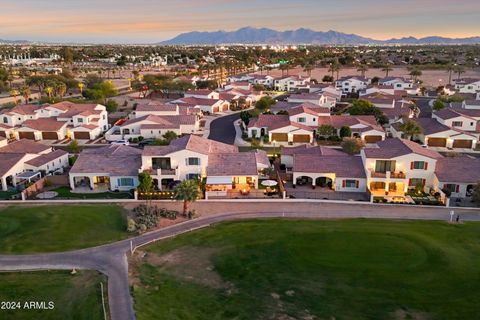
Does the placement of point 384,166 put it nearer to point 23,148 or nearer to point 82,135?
point 23,148

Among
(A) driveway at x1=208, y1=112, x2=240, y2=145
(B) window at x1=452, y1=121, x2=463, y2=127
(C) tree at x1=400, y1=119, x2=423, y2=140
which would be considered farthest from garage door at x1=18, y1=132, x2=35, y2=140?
(B) window at x1=452, y1=121, x2=463, y2=127

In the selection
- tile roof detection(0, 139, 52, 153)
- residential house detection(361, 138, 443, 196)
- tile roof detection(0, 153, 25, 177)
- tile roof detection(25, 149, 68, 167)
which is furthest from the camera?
tile roof detection(0, 139, 52, 153)

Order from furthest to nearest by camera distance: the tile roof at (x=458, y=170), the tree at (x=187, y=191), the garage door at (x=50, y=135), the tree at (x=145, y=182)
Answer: the garage door at (x=50, y=135), the tile roof at (x=458, y=170), the tree at (x=145, y=182), the tree at (x=187, y=191)

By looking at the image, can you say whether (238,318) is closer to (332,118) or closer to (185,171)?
(185,171)

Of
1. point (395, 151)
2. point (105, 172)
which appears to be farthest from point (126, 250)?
point (395, 151)

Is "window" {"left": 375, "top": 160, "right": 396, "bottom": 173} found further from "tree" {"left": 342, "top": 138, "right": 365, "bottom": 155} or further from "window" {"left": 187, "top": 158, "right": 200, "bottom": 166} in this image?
"window" {"left": 187, "top": 158, "right": 200, "bottom": 166}

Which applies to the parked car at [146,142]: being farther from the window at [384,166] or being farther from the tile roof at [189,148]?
the window at [384,166]

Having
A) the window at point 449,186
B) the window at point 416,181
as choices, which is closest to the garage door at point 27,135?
the window at point 416,181
